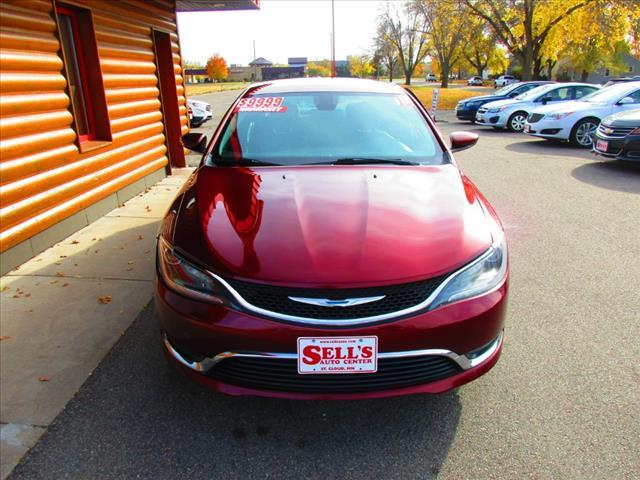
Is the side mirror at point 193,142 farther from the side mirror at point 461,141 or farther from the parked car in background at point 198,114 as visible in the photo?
the parked car in background at point 198,114

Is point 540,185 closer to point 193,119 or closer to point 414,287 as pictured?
point 414,287

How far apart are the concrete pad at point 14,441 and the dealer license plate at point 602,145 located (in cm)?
935

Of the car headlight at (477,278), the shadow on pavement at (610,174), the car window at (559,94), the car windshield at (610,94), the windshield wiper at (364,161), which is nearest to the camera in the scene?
the car headlight at (477,278)

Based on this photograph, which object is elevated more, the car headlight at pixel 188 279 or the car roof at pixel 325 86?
the car roof at pixel 325 86

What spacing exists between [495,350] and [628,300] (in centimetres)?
204

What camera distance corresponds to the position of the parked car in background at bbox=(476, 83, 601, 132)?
14086 millimetres

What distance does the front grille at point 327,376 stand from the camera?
2.08 m

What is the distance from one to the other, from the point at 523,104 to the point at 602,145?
6416mm

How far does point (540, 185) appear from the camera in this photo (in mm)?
7621

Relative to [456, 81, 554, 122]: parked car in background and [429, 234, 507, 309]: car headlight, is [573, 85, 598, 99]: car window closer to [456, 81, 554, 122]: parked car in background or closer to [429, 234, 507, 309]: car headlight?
[456, 81, 554, 122]: parked car in background

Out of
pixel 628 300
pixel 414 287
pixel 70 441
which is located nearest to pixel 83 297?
pixel 70 441

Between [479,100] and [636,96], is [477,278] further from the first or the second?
[479,100]

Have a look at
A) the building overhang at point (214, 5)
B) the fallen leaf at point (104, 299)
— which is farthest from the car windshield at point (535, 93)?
the fallen leaf at point (104, 299)

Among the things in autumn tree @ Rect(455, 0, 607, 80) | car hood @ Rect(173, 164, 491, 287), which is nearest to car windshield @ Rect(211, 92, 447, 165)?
car hood @ Rect(173, 164, 491, 287)
